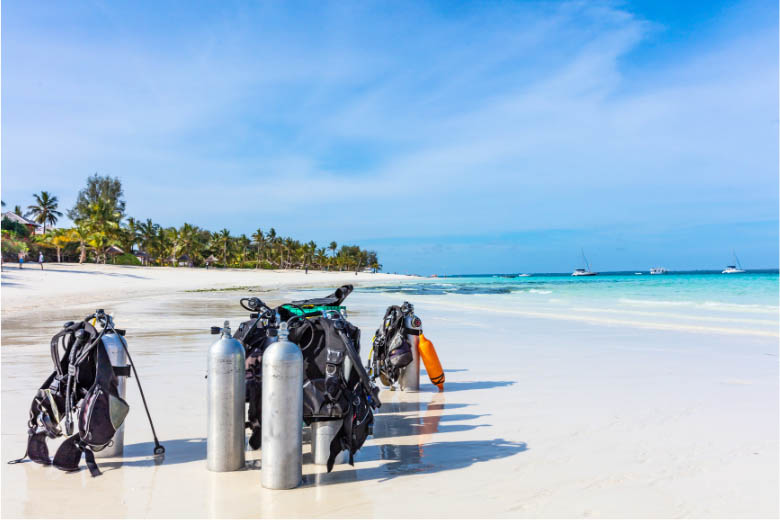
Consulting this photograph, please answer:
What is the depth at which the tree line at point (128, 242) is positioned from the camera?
70000 millimetres

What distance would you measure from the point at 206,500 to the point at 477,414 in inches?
125

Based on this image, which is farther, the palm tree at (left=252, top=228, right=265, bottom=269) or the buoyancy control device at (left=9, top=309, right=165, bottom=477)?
the palm tree at (left=252, top=228, right=265, bottom=269)

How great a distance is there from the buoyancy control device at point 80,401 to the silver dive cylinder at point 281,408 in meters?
0.98

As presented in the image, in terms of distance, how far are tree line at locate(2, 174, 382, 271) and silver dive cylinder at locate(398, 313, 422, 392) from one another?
51.7m

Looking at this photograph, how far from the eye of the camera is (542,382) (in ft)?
24.9

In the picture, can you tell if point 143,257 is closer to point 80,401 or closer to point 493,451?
point 80,401

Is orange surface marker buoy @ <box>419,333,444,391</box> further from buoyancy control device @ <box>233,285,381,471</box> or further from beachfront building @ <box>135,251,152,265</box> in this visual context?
beachfront building @ <box>135,251,152,265</box>

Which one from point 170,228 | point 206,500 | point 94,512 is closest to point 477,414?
point 206,500

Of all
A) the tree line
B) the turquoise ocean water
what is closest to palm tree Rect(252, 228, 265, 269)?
the tree line

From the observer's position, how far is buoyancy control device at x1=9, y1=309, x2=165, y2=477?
379cm

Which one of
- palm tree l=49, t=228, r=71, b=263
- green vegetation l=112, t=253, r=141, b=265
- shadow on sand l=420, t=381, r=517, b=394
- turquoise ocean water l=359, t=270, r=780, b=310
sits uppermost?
palm tree l=49, t=228, r=71, b=263

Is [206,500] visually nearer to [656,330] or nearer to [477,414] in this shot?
[477,414]

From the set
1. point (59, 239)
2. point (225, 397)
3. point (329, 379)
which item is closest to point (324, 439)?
point (329, 379)

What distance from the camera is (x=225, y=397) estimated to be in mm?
3855
